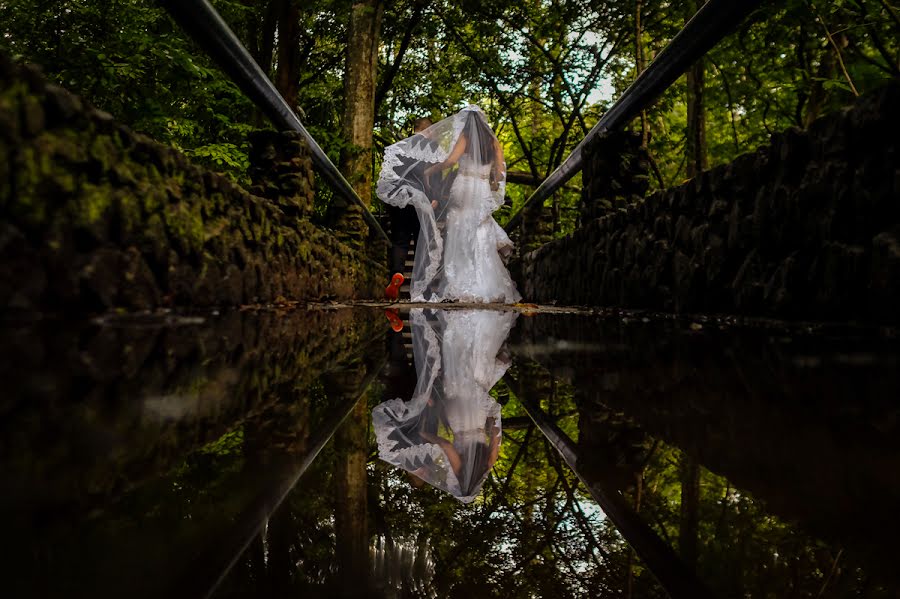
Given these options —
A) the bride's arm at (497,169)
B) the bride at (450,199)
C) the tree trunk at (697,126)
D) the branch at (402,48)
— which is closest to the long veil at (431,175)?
the bride at (450,199)

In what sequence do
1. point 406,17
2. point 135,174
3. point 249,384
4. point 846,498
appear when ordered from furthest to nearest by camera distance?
point 406,17, point 135,174, point 249,384, point 846,498

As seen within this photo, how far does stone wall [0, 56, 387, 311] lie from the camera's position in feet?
4.91

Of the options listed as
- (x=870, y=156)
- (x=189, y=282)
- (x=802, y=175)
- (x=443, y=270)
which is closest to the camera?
(x=870, y=156)

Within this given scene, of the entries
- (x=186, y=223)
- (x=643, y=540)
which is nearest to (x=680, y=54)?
(x=186, y=223)

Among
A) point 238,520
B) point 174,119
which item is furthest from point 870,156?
point 174,119

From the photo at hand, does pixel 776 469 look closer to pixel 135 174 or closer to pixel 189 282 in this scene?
pixel 135 174

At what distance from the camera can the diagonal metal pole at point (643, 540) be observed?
0.38 m

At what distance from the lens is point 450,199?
8352 mm

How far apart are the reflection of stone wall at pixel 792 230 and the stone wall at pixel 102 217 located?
86.7 inches

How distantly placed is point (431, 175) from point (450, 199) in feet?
1.32

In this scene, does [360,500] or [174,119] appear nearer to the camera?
[360,500]

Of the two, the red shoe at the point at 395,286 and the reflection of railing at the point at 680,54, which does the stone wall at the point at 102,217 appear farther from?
the red shoe at the point at 395,286

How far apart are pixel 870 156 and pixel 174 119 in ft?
19.1

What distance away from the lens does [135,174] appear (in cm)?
210
